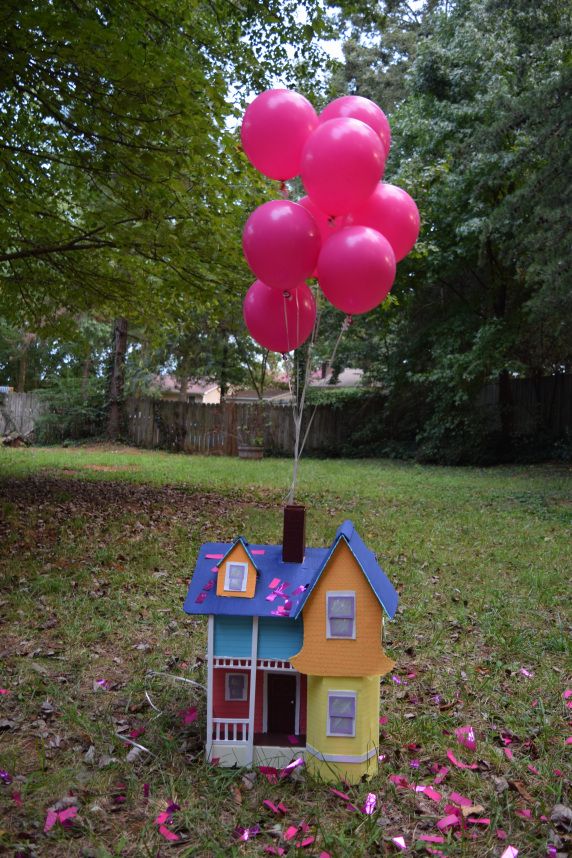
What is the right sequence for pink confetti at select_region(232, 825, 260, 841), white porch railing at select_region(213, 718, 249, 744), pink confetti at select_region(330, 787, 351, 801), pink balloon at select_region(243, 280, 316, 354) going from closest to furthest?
pink confetti at select_region(232, 825, 260, 841) → pink confetti at select_region(330, 787, 351, 801) → white porch railing at select_region(213, 718, 249, 744) → pink balloon at select_region(243, 280, 316, 354)

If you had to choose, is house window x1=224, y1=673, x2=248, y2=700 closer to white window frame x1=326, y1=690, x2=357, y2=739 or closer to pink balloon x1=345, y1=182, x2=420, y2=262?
white window frame x1=326, y1=690, x2=357, y2=739

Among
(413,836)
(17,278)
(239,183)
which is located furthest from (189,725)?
(17,278)

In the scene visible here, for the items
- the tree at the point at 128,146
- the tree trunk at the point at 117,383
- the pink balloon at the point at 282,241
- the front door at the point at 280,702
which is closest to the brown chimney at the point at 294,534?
the front door at the point at 280,702

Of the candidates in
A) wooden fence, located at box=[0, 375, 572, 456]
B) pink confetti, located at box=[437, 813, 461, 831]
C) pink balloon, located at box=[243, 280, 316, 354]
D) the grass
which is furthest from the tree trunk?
pink confetti, located at box=[437, 813, 461, 831]

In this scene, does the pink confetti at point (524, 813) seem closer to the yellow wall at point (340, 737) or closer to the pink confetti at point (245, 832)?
the yellow wall at point (340, 737)

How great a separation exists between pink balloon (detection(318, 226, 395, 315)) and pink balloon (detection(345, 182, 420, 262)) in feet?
0.48

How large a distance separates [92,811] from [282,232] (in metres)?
2.29

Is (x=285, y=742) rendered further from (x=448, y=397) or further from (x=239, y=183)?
(x=448, y=397)

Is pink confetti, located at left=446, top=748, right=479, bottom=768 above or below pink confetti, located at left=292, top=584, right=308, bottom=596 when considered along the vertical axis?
below

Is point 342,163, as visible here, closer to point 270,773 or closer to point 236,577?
point 236,577

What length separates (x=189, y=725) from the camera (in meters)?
2.82

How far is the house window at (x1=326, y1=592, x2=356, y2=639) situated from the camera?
241 centimetres

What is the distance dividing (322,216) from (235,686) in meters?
2.08

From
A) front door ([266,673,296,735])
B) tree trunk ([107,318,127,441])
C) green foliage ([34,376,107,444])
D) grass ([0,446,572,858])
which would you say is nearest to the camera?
grass ([0,446,572,858])
